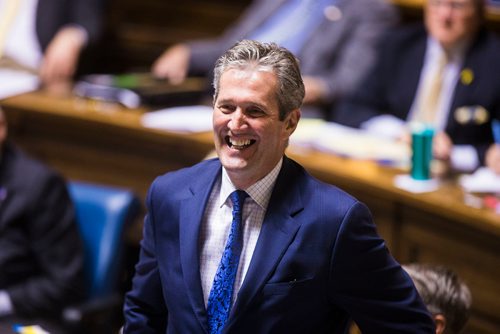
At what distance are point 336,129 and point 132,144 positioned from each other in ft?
2.80

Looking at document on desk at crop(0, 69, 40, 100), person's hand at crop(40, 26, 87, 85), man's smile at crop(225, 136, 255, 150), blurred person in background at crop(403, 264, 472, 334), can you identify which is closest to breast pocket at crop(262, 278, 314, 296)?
man's smile at crop(225, 136, 255, 150)

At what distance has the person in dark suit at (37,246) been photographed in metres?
2.82

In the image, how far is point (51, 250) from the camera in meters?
2.83

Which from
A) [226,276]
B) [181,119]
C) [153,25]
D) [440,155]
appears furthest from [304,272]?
[153,25]

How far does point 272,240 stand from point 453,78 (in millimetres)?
1971

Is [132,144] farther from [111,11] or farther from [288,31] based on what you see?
[111,11]

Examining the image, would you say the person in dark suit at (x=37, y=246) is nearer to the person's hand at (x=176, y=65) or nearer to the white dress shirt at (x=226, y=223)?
the white dress shirt at (x=226, y=223)

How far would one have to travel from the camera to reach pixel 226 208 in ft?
5.42

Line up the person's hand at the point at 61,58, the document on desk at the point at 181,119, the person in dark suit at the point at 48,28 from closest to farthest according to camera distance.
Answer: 1. the document on desk at the point at 181,119
2. the person's hand at the point at 61,58
3. the person in dark suit at the point at 48,28

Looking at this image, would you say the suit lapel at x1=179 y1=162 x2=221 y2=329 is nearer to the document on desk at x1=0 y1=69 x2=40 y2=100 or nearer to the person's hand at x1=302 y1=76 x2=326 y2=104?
the person's hand at x1=302 y1=76 x2=326 y2=104

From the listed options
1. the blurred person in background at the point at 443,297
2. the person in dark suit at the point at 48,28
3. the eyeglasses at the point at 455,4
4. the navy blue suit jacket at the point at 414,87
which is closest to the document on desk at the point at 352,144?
the navy blue suit jacket at the point at 414,87

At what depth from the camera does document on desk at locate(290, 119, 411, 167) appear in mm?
3258

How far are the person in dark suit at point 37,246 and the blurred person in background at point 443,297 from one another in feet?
3.74

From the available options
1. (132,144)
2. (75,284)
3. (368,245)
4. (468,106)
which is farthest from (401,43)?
(368,245)
